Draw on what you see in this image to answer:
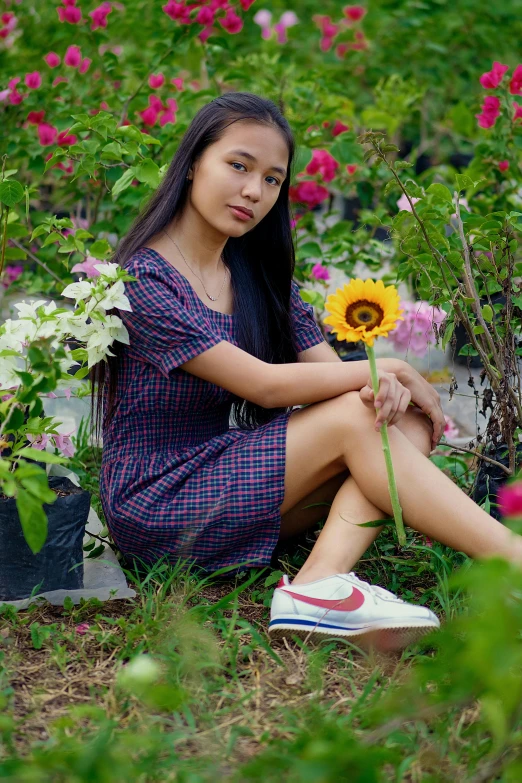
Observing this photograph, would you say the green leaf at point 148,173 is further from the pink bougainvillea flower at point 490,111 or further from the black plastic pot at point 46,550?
the pink bougainvillea flower at point 490,111

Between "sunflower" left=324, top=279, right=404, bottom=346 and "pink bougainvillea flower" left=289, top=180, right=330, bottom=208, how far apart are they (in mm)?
1567

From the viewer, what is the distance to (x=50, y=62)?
3.29 metres

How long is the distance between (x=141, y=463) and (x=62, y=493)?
188 mm

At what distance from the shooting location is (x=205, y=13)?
3055 millimetres

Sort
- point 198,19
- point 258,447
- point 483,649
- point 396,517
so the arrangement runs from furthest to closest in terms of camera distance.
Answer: point 198,19 → point 258,447 → point 396,517 → point 483,649

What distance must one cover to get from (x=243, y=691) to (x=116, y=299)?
76 centimetres

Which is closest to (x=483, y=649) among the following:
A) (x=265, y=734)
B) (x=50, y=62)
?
(x=265, y=734)

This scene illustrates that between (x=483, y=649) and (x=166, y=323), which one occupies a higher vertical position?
(x=483, y=649)

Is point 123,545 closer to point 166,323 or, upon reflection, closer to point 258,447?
point 258,447

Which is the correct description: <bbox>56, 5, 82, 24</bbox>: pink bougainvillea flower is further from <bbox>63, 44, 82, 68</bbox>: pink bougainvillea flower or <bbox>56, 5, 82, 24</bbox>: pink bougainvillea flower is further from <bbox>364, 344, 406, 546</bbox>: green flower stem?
<bbox>364, 344, 406, 546</bbox>: green flower stem

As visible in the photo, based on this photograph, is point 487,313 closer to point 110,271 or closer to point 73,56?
point 110,271

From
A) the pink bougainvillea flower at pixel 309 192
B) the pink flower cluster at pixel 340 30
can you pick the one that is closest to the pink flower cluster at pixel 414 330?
the pink bougainvillea flower at pixel 309 192

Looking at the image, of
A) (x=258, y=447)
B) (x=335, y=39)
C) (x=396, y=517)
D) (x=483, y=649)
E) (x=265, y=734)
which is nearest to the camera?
(x=483, y=649)

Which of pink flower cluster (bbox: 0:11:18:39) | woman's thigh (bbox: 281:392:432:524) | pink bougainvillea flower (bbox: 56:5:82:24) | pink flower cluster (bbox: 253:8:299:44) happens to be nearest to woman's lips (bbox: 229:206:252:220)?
woman's thigh (bbox: 281:392:432:524)
